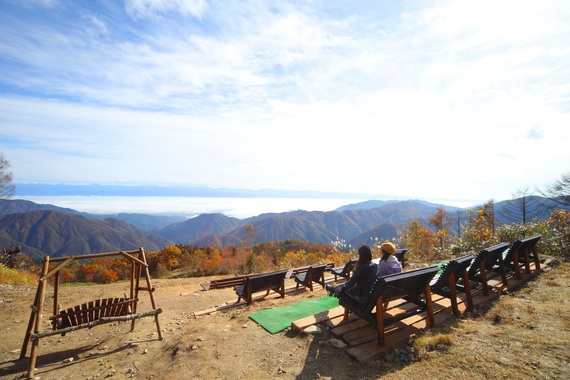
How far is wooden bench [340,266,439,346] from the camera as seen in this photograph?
176 inches

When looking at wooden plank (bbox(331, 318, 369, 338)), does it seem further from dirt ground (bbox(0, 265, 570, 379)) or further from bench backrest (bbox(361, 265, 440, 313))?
bench backrest (bbox(361, 265, 440, 313))

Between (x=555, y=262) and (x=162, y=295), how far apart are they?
1361 cm

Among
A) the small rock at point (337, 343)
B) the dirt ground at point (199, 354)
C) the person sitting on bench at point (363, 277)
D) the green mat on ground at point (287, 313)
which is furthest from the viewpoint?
the green mat on ground at point (287, 313)

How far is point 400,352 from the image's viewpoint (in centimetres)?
439

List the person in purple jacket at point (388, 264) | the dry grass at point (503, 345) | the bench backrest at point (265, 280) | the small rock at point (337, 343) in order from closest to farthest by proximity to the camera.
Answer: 1. the dry grass at point (503, 345)
2. the small rock at point (337, 343)
3. the person in purple jacket at point (388, 264)
4. the bench backrest at point (265, 280)

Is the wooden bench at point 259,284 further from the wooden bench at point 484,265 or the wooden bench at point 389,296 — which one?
the wooden bench at point 484,265

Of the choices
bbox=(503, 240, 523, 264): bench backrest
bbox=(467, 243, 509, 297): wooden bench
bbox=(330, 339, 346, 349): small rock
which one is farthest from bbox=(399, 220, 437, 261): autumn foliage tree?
bbox=(330, 339, 346, 349): small rock

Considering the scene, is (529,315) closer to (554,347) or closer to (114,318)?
(554,347)

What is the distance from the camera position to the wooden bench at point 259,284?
7.71 m

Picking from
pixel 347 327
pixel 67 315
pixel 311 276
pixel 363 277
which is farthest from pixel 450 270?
pixel 67 315

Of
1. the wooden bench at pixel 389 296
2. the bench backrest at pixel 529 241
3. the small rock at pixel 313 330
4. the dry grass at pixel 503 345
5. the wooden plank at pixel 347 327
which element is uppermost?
the bench backrest at pixel 529 241

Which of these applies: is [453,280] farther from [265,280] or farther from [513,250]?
[265,280]

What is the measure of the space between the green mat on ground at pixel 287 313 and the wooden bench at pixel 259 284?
1.09 meters

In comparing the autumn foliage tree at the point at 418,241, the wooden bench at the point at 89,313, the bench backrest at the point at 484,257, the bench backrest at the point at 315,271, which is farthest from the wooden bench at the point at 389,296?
the autumn foliage tree at the point at 418,241
